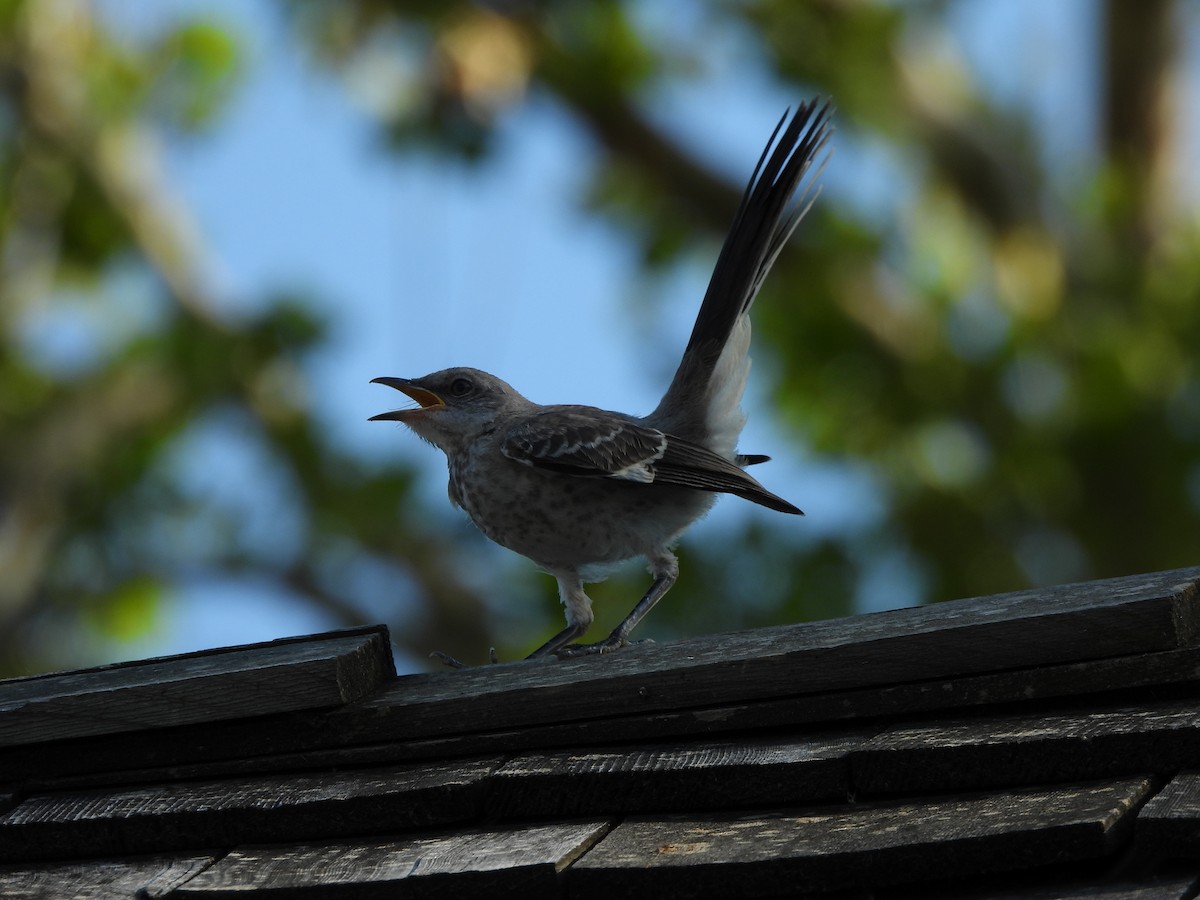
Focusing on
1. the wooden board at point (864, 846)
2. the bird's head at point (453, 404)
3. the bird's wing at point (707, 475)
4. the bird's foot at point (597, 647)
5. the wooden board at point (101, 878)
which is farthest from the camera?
the bird's head at point (453, 404)

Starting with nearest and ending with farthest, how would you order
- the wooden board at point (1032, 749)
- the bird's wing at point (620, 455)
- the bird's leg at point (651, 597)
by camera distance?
1. the wooden board at point (1032, 749)
2. the bird's leg at point (651, 597)
3. the bird's wing at point (620, 455)

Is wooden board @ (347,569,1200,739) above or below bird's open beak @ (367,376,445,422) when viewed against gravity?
below

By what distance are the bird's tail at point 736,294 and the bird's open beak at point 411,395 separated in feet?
2.77

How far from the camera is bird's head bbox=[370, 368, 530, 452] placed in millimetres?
4809

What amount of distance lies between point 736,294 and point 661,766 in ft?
9.59

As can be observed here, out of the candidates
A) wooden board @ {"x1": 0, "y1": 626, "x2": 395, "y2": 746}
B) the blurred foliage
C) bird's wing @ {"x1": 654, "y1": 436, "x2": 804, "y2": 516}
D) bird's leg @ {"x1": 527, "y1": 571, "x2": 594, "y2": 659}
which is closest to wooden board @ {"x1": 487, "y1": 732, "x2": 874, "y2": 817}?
wooden board @ {"x1": 0, "y1": 626, "x2": 395, "y2": 746}

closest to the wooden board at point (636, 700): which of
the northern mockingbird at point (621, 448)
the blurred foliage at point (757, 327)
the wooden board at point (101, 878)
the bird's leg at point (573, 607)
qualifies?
the wooden board at point (101, 878)

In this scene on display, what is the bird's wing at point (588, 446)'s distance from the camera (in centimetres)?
438

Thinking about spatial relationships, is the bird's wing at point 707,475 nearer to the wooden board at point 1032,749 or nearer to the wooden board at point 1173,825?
the wooden board at point 1032,749

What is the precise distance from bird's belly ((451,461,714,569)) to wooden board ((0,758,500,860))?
1788mm

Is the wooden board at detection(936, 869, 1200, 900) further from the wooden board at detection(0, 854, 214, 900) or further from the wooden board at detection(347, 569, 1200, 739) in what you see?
the wooden board at detection(0, 854, 214, 900)

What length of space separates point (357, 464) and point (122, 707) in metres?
10.5

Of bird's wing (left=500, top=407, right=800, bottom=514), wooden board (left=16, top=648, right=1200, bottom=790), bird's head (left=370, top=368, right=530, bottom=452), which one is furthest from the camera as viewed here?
bird's head (left=370, top=368, right=530, bottom=452)

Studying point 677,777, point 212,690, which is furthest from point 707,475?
point 677,777
